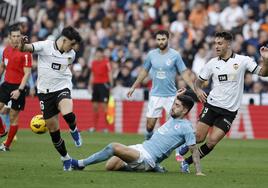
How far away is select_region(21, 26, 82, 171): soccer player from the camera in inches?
611

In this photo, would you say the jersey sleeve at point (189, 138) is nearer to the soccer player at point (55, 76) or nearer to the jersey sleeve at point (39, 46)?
the soccer player at point (55, 76)

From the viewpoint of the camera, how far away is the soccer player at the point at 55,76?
15.5m

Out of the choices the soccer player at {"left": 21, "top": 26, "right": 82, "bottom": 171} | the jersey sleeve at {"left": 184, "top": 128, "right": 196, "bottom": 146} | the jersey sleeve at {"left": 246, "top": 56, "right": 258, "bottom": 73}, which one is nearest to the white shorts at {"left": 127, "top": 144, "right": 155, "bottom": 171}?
the jersey sleeve at {"left": 184, "top": 128, "right": 196, "bottom": 146}

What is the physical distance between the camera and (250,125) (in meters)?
27.9

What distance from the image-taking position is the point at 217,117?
1642cm

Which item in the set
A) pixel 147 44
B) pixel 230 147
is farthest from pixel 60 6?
pixel 230 147

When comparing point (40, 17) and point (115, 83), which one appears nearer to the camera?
point (115, 83)

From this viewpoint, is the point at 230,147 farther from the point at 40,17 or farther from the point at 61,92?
the point at 40,17

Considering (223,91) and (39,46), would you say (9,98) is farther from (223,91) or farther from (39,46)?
(223,91)

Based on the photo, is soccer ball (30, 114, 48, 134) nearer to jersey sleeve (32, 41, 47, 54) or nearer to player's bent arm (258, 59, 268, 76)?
jersey sleeve (32, 41, 47, 54)

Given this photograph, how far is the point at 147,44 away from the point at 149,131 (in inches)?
443

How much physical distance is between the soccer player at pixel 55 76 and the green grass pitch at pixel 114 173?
0.99 metres

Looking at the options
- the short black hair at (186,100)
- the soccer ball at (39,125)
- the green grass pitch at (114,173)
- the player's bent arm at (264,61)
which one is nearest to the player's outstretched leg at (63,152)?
the green grass pitch at (114,173)

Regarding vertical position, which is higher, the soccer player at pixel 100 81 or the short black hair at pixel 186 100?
the short black hair at pixel 186 100
